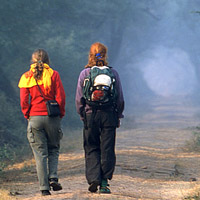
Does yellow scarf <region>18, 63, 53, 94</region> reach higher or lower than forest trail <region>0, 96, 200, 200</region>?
higher

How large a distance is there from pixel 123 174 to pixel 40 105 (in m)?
3.03

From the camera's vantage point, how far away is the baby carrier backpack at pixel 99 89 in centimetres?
562

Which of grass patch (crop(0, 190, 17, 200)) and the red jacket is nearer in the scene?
the red jacket


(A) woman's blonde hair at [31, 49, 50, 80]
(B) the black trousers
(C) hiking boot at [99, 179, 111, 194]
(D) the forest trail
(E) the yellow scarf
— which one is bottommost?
(D) the forest trail

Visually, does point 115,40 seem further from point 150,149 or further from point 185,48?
point 185,48

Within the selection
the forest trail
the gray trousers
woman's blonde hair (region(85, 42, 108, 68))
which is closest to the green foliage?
the forest trail

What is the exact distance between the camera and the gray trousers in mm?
5656

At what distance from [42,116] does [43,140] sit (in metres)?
0.32

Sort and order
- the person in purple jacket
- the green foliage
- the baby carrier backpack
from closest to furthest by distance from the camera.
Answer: the baby carrier backpack → the person in purple jacket → the green foliage

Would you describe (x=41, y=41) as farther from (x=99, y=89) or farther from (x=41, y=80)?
(x=99, y=89)

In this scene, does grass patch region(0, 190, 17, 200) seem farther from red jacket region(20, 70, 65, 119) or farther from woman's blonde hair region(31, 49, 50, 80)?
woman's blonde hair region(31, 49, 50, 80)

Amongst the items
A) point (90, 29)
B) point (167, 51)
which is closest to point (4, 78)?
→ point (90, 29)

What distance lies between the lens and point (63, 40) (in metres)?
21.1

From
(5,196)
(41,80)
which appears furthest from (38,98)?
(5,196)
